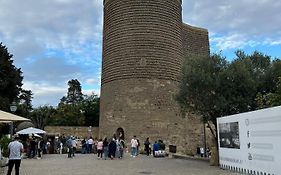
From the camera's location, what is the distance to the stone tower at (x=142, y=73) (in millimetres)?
29812

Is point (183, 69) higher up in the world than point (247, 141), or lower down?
higher up

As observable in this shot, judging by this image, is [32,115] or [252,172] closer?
A: [252,172]

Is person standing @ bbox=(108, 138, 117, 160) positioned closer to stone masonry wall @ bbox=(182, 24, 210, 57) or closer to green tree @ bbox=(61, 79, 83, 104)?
stone masonry wall @ bbox=(182, 24, 210, 57)

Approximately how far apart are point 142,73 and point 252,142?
19097 mm

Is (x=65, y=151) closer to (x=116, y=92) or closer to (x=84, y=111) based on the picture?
(x=116, y=92)

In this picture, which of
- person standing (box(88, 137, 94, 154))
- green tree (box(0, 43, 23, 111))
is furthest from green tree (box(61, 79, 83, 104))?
person standing (box(88, 137, 94, 154))

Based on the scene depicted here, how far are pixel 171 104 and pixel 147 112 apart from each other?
238 cm

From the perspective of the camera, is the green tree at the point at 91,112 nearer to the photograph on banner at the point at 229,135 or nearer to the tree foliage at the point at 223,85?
the tree foliage at the point at 223,85

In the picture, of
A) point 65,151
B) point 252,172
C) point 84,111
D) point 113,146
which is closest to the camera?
point 252,172

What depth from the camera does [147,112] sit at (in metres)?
29.8

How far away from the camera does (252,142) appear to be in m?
11.3

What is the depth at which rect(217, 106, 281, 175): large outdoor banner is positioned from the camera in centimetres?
995

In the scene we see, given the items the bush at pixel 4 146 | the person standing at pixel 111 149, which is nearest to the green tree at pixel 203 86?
the person standing at pixel 111 149

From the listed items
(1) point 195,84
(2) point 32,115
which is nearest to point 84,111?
(2) point 32,115
